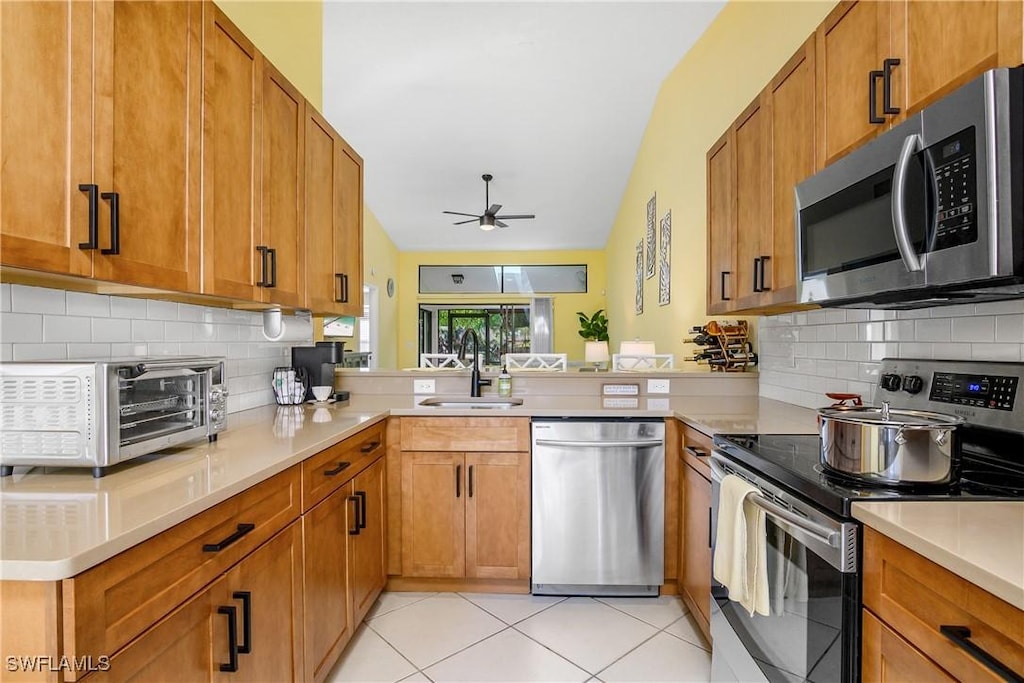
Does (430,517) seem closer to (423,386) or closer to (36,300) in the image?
(423,386)

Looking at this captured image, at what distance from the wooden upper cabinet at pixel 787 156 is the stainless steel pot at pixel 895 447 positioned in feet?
2.59

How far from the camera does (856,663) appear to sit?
0.99 m

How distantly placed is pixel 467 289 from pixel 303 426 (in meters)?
7.22

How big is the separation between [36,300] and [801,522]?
1956 mm

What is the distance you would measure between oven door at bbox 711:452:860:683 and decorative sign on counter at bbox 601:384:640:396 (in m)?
1.32

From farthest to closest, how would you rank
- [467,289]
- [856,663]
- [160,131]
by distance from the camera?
[467,289]
[160,131]
[856,663]

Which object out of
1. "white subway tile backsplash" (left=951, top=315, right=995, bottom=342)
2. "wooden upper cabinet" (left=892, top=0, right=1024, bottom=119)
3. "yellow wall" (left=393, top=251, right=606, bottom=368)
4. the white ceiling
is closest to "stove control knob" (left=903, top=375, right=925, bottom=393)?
"white subway tile backsplash" (left=951, top=315, right=995, bottom=342)

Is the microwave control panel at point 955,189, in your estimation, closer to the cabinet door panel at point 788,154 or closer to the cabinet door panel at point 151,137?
the cabinet door panel at point 788,154

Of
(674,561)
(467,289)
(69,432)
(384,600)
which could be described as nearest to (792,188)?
(674,561)

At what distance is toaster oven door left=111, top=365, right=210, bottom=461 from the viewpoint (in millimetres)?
1178

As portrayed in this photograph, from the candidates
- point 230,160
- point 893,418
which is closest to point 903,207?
point 893,418

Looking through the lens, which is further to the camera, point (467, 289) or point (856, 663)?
point (467, 289)

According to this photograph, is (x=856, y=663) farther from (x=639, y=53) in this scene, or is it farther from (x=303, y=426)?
(x=639, y=53)

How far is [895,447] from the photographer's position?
1.04 m
